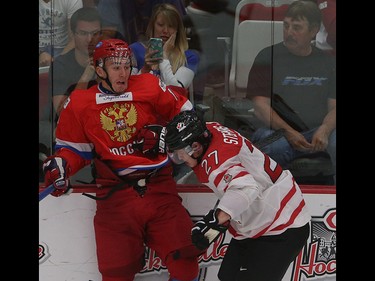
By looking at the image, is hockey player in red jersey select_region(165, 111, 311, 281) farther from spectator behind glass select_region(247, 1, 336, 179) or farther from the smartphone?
the smartphone

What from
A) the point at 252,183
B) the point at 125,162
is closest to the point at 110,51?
the point at 125,162

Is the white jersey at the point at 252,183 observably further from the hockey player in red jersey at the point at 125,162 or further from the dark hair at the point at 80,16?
the dark hair at the point at 80,16

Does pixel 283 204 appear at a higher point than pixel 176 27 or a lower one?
lower

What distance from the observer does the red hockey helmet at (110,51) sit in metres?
3.55

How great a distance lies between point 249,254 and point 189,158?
1.93 feet

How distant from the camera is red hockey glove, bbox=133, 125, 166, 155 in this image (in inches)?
139

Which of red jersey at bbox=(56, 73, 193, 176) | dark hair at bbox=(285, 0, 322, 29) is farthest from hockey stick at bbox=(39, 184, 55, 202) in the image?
dark hair at bbox=(285, 0, 322, 29)

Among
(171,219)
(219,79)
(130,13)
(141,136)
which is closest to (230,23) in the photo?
(219,79)

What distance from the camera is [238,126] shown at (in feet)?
12.7

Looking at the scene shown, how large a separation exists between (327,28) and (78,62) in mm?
1426

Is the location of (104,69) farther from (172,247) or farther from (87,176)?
(172,247)

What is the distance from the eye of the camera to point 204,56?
12.7ft

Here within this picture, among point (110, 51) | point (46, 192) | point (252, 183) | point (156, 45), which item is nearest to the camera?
point (252, 183)

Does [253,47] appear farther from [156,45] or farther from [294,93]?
[156,45]
